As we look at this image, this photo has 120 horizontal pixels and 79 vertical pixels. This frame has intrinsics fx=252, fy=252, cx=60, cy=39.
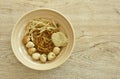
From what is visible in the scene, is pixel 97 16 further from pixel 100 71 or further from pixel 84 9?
pixel 100 71

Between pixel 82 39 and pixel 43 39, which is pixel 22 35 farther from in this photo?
pixel 82 39

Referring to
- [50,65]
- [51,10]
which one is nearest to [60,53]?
[50,65]
